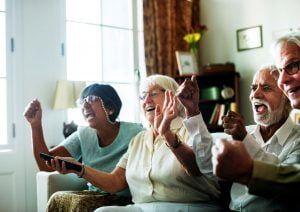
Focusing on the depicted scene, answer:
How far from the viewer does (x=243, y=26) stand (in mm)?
4539

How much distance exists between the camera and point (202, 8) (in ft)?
16.3

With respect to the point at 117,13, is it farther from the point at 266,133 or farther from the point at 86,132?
the point at 266,133

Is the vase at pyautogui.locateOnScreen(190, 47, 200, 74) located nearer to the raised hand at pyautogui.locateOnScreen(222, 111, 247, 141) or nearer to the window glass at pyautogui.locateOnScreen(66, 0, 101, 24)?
the window glass at pyautogui.locateOnScreen(66, 0, 101, 24)

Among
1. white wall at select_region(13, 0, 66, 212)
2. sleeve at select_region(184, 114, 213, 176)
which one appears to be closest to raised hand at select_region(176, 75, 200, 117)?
sleeve at select_region(184, 114, 213, 176)

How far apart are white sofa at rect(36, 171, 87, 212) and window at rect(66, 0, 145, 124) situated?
1279mm

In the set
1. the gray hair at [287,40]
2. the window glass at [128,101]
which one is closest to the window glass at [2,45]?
the window glass at [128,101]

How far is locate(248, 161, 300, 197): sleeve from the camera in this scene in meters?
0.98

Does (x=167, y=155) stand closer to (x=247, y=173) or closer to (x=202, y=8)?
(x=247, y=173)

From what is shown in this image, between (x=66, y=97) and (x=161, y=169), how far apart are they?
1931 mm

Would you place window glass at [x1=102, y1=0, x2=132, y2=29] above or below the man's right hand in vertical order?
above

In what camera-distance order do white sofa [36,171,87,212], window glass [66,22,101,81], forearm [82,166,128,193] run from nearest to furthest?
→ 1. forearm [82,166,128,193]
2. white sofa [36,171,87,212]
3. window glass [66,22,101,81]

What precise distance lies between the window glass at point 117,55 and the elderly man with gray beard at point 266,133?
2632 mm

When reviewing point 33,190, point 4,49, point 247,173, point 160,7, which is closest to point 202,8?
point 160,7

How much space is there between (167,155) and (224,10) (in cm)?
329
